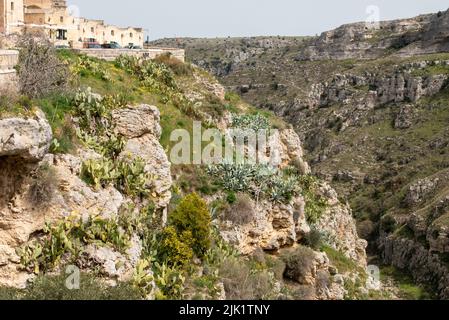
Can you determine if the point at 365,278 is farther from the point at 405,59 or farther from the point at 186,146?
the point at 405,59

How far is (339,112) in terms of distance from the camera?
81.3 m

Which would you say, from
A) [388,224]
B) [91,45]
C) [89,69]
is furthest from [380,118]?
[89,69]

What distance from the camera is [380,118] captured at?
76.5m

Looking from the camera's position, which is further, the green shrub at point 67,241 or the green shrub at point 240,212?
the green shrub at point 240,212

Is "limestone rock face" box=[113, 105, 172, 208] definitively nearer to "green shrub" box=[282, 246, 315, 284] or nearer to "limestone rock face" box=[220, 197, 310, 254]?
"limestone rock face" box=[220, 197, 310, 254]

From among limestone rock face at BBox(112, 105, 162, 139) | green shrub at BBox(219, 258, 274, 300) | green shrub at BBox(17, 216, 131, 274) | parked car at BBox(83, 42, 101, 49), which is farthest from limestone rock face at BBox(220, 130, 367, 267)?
parked car at BBox(83, 42, 101, 49)

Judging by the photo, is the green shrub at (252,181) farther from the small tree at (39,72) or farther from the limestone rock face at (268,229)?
the small tree at (39,72)

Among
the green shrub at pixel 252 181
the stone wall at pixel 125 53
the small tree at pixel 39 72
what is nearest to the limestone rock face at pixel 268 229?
the green shrub at pixel 252 181

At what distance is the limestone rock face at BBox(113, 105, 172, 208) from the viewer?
648 inches

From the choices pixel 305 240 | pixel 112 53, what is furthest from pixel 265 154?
pixel 112 53

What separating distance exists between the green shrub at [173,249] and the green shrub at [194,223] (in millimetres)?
507

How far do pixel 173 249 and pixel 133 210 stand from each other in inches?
55.4

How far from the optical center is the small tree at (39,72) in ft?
50.5

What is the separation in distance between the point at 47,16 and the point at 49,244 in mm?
20477
